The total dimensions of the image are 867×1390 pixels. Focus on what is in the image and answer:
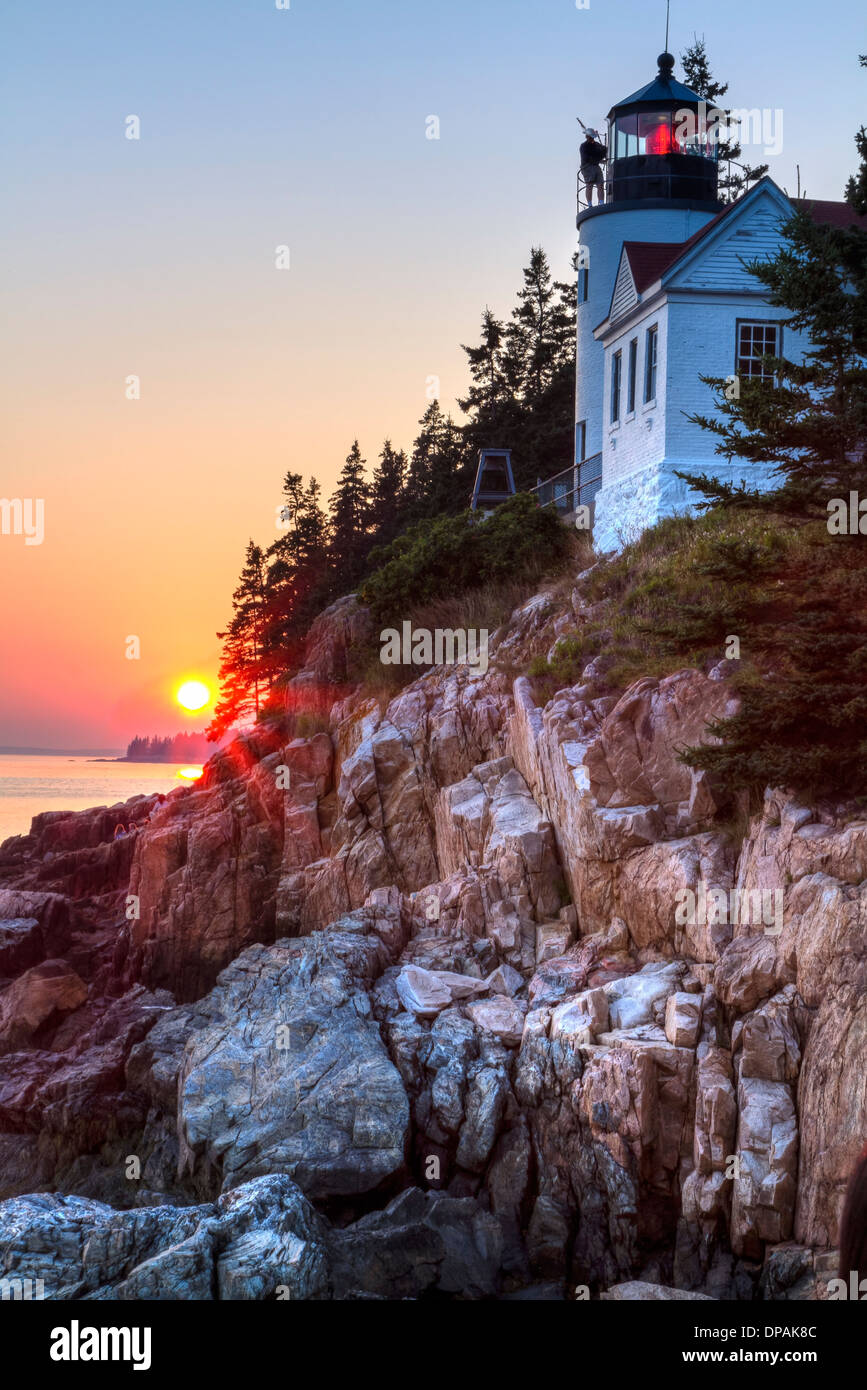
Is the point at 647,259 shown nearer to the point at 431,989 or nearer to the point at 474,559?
the point at 474,559

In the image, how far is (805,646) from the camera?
13.5m

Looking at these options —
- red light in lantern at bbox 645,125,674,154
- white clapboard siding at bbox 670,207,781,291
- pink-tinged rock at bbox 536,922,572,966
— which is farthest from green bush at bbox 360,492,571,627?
red light in lantern at bbox 645,125,674,154

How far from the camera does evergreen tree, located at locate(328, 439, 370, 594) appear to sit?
2039 inches

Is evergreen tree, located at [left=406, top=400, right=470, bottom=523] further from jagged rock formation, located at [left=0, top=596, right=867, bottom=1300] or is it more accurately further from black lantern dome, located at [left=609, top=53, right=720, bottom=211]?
jagged rock formation, located at [left=0, top=596, right=867, bottom=1300]

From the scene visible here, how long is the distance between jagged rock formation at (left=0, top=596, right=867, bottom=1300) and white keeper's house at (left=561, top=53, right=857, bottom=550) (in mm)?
6143

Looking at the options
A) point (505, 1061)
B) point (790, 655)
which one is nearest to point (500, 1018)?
point (505, 1061)

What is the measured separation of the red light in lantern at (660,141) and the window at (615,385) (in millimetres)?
9650

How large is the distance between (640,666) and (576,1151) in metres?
8.73

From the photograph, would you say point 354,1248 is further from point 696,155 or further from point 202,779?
point 696,155

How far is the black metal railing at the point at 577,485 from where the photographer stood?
32.8 meters

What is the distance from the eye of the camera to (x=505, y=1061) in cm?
1473

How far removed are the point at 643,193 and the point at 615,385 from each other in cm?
920

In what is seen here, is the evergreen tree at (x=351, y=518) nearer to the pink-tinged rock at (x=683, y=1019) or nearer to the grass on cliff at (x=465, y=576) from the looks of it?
the grass on cliff at (x=465, y=576)

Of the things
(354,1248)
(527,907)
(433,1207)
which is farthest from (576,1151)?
(527,907)
